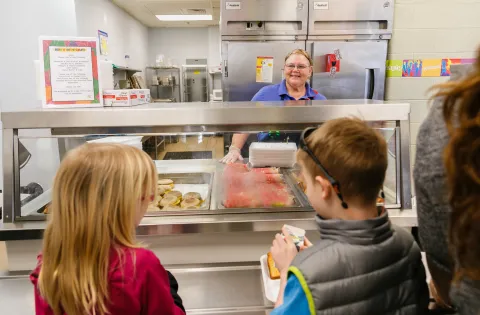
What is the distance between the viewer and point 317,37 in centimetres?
339

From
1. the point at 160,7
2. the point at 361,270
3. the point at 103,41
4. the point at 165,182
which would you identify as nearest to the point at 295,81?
the point at 165,182

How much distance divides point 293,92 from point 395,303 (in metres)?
2.11

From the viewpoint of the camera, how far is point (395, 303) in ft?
3.01

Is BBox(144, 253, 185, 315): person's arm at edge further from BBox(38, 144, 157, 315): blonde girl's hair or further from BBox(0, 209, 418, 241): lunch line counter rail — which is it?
BBox(0, 209, 418, 241): lunch line counter rail

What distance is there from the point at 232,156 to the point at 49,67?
1.11 m

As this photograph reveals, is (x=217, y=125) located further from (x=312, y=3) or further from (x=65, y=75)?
(x=312, y=3)

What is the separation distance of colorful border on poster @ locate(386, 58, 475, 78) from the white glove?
6.97 ft

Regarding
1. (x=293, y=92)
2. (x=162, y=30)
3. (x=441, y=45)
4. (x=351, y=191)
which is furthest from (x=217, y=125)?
(x=162, y=30)

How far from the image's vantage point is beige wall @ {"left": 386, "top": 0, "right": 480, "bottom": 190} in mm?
3299

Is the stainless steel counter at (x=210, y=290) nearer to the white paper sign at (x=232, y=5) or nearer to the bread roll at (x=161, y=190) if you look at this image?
the bread roll at (x=161, y=190)

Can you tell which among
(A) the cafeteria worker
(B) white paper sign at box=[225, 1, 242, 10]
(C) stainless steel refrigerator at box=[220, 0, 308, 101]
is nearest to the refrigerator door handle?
(C) stainless steel refrigerator at box=[220, 0, 308, 101]

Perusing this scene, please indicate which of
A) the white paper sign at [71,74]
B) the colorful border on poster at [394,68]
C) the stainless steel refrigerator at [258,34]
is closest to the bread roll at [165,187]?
the white paper sign at [71,74]

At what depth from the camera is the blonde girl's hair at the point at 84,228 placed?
2.88ft

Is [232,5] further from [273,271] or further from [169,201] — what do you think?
[273,271]
